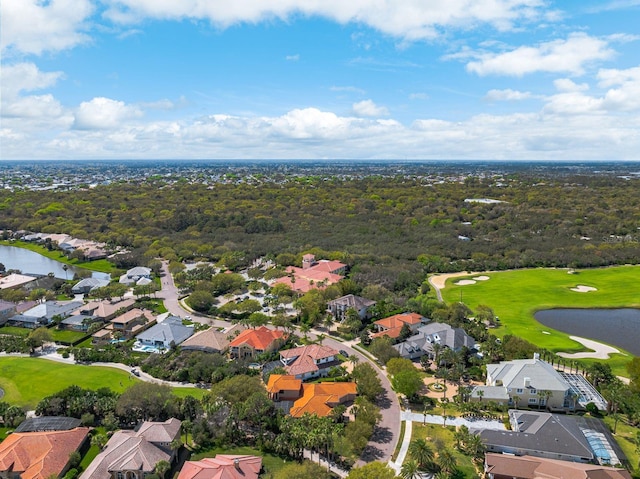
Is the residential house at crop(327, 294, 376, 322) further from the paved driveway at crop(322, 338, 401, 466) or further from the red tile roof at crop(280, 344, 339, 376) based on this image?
the paved driveway at crop(322, 338, 401, 466)

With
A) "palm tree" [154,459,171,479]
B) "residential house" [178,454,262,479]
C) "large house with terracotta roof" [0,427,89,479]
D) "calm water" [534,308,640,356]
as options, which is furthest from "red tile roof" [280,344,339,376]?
"calm water" [534,308,640,356]

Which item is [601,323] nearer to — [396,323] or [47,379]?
[396,323]

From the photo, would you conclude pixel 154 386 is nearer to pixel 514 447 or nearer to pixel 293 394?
pixel 293 394

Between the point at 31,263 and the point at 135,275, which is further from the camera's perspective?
the point at 31,263

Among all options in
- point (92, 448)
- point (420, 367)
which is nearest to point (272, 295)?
point (420, 367)

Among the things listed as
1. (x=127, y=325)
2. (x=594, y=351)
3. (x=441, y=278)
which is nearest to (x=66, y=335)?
(x=127, y=325)

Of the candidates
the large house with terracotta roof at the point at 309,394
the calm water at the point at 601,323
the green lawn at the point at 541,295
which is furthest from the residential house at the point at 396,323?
the calm water at the point at 601,323
